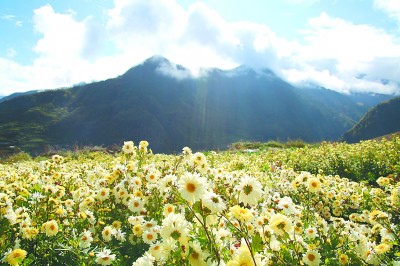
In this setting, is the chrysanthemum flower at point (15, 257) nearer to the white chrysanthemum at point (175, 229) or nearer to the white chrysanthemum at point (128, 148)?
the white chrysanthemum at point (175, 229)

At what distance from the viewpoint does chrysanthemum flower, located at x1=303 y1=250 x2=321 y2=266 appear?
118 inches

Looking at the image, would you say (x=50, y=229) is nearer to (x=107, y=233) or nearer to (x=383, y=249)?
(x=107, y=233)

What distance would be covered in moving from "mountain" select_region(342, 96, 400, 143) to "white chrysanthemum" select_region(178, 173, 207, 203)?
170 meters

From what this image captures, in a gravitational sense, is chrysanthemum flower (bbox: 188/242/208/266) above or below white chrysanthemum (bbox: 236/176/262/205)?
below

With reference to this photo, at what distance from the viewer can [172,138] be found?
592 ft

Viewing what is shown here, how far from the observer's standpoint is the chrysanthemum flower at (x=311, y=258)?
2.99m

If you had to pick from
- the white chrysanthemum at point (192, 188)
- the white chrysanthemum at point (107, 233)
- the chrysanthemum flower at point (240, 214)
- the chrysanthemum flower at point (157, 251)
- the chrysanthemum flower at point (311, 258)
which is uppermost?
the white chrysanthemum at point (192, 188)

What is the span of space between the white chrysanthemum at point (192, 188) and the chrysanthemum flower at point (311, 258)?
4.89 feet

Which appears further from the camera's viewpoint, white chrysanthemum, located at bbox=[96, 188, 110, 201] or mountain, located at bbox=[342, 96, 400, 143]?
mountain, located at bbox=[342, 96, 400, 143]

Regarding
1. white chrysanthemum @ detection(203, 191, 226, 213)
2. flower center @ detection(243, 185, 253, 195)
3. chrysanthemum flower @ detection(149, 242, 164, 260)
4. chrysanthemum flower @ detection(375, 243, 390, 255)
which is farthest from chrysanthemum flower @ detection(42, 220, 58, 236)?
chrysanthemum flower @ detection(375, 243, 390, 255)

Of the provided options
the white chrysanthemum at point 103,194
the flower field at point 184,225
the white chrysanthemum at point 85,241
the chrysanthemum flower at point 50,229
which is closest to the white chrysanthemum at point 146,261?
the flower field at point 184,225

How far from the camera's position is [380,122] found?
6722 inches

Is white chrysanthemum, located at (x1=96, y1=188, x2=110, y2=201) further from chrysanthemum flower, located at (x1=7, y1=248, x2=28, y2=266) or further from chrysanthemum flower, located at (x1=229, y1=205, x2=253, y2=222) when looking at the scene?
chrysanthemum flower, located at (x1=229, y1=205, x2=253, y2=222)

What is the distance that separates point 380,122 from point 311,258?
636 feet
